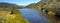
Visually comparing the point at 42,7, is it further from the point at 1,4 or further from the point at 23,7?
the point at 1,4

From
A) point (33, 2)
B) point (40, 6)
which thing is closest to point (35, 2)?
point (33, 2)

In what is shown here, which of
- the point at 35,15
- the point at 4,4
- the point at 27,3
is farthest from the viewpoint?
the point at 35,15

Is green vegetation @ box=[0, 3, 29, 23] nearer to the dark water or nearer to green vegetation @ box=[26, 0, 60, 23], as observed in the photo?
the dark water

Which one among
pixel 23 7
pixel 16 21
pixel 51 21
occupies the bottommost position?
pixel 51 21

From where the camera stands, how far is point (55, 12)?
4.78 m

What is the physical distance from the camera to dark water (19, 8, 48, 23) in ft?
13.9

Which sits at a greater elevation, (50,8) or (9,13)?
(9,13)

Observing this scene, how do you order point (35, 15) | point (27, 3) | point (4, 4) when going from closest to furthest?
point (4, 4) < point (27, 3) < point (35, 15)

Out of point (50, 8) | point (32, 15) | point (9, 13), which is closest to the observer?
point (9, 13)

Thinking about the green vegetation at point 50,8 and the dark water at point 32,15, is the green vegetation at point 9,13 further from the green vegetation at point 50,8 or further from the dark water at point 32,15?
the green vegetation at point 50,8

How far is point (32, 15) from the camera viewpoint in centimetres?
439

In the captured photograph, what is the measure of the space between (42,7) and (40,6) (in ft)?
0.54

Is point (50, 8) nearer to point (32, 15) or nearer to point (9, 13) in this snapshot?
point (32, 15)

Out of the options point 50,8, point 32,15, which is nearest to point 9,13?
point 32,15
